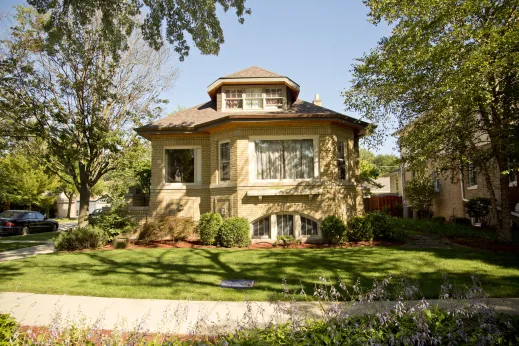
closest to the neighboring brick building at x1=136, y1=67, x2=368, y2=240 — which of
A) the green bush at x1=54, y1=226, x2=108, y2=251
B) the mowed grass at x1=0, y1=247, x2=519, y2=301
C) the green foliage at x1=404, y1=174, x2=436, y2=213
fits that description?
the mowed grass at x1=0, y1=247, x2=519, y2=301

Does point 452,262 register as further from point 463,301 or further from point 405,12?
point 405,12

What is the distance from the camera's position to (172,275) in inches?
313

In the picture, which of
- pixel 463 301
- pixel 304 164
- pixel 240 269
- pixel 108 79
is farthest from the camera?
pixel 108 79

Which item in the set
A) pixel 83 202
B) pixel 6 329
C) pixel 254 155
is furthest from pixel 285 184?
pixel 6 329

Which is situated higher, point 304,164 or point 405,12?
point 405,12

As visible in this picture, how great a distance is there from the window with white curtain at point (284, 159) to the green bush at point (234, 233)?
88.1 inches

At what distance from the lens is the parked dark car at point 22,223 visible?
66.5 ft

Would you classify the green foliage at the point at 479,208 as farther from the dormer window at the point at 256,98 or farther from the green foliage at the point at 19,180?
the green foliage at the point at 19,180

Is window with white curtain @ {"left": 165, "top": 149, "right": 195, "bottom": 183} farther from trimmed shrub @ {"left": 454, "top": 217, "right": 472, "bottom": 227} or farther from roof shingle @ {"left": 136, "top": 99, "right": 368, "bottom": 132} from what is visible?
trimmed shrub @ {"left": 454, "top": 217, "right": 472, "bottom": 227}

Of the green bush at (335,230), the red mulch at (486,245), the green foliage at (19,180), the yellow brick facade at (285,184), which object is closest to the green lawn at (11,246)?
the yellow brick facade at (285,184)

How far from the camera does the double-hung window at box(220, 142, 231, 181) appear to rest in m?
14.0

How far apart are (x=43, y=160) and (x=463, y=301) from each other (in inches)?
630

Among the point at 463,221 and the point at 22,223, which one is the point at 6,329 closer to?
the point at 463,221

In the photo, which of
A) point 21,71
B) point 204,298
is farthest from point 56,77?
point 204,298
